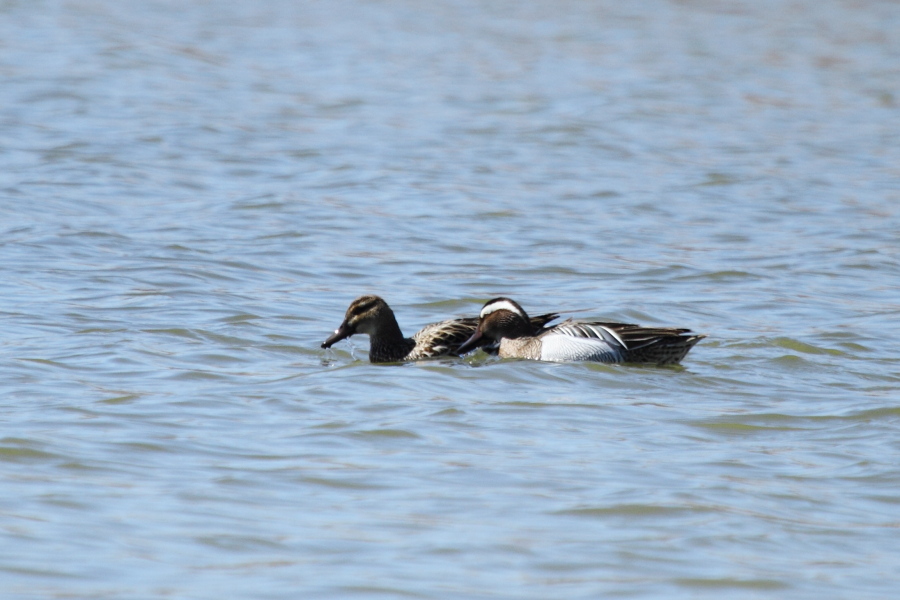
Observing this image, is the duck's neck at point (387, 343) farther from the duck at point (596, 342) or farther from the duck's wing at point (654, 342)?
the duck's wing at point (654, 342)

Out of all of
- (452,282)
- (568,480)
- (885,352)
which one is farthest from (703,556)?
(452,282)

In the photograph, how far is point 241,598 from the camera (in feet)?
16.5

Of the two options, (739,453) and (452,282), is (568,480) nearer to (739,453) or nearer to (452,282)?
(739,453)

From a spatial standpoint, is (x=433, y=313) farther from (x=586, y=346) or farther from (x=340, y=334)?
(x=586, y=346)

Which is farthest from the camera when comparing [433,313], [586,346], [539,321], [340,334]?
[433,313]

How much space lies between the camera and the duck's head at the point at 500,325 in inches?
375

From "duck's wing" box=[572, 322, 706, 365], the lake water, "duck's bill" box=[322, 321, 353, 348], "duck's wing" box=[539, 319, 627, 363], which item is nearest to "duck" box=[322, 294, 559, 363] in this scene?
"duck's bill" box=[322, 321, 353, 348]

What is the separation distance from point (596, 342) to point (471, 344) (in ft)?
2.86

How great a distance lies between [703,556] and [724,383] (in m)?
3.26

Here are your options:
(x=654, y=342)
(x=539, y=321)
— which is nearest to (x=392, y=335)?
(x=539, y=321)

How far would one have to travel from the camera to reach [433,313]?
36.4 feet

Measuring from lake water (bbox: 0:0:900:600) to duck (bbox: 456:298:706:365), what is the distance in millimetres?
160

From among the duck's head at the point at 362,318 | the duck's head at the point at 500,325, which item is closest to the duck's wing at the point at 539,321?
the duck's head at the point at 500,325

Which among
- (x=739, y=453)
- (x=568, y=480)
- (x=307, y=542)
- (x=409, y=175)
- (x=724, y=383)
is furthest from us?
(x=409, y=175)
